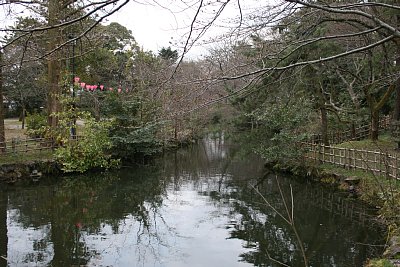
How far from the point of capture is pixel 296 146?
15812 mm

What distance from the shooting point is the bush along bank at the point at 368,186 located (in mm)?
6289

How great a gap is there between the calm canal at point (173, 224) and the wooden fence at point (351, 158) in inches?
52.5

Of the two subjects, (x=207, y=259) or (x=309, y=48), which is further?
(x=309, y=48)

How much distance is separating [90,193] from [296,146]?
26.8ft

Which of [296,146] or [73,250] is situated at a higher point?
[296,146]

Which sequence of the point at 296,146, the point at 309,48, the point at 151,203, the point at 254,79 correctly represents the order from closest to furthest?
the point at 254,79 → the point at 151,203 → the point at 309,48 → the point at 296,146

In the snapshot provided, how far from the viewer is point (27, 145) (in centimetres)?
1538

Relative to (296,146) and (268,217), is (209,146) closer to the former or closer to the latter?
(296,146)

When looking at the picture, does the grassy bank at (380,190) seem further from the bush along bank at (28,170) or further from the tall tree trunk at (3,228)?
the bush along bank at (28,170)

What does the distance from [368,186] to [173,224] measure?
598cm

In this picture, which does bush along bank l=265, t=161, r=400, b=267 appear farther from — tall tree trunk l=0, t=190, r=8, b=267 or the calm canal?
tall tree trunk l=0, t=190, r=8, b=267

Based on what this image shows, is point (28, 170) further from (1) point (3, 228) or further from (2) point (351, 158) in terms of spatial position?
(2) point (351, 158)

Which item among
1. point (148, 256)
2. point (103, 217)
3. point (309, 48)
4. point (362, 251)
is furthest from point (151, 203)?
point (309, 48)

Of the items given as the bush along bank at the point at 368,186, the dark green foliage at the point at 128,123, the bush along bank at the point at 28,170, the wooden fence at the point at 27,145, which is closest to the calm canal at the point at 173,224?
the bush along bank at the point at 368,186
